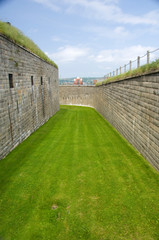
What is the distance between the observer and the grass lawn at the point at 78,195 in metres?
4.25

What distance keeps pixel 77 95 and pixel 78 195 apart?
110 feet

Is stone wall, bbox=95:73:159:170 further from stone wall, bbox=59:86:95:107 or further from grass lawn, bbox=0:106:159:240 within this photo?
stone wall, bbox=59:86:95:107

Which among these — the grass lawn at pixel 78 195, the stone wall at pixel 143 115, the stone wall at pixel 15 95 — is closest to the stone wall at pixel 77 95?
the stone wall at pixel 15 95

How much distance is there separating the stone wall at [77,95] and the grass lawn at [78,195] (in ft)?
88.5

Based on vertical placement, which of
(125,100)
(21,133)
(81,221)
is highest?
(125,100)

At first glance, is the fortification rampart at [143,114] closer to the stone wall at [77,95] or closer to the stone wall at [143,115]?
the stone wall at [143,115]

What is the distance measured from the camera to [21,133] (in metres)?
10.7

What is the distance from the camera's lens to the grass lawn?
4.25 meters

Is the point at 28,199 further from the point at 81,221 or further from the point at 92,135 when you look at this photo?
the point at 92,135

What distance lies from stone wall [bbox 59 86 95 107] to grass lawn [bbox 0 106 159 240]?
27.0 metres

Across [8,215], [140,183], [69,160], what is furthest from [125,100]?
[8,215]

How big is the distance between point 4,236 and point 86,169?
148 inches

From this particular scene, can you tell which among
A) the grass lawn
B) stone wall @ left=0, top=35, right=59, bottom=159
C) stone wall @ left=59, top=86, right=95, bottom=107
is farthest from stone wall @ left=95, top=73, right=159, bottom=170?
stone wall @ left=59, top=86, right=95, bottom=107

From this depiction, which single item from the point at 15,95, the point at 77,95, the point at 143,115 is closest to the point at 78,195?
the point at 143,115
